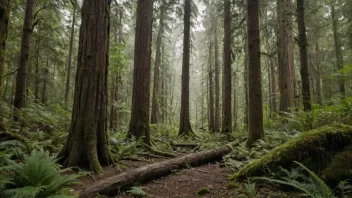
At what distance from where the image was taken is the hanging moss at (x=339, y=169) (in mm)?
2963

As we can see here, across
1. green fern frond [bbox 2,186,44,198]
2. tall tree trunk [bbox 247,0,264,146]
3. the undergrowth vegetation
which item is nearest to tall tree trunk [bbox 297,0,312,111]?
the undergrowth vegetation

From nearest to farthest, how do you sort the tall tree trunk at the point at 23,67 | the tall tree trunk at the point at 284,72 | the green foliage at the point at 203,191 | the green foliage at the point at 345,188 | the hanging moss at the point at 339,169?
the green foliage at the point at 345,188, the hanging moss at the point at 339,169, the green foliage at the point at 203,191, the tall tree trunk at the point at 23,67, the tall tree trunk at the point at 284,72

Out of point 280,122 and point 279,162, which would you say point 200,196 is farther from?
point 280,122

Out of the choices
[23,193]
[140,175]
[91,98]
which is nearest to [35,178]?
[23,193]

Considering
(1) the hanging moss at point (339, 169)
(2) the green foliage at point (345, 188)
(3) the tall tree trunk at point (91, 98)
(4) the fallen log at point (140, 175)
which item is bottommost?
(4) the fallen log at point (140, 175)

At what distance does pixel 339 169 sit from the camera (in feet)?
9.96

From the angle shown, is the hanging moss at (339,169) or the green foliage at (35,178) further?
the hanging moss at (339,169)

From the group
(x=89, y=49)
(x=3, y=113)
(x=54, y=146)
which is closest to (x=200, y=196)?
(x=89, y=49)

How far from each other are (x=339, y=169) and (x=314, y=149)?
45cm

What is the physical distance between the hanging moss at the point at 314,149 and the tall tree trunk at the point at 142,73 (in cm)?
463

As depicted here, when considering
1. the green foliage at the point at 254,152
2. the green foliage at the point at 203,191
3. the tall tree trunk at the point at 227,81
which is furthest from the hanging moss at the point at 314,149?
the tall tree trunk at the point at 227,81

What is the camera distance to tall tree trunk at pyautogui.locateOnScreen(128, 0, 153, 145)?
24.4ft

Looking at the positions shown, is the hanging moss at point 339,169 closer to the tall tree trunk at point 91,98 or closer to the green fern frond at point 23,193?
the green fern frond at point 23,193

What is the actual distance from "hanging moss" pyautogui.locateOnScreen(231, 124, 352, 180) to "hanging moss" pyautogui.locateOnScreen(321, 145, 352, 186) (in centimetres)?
11
